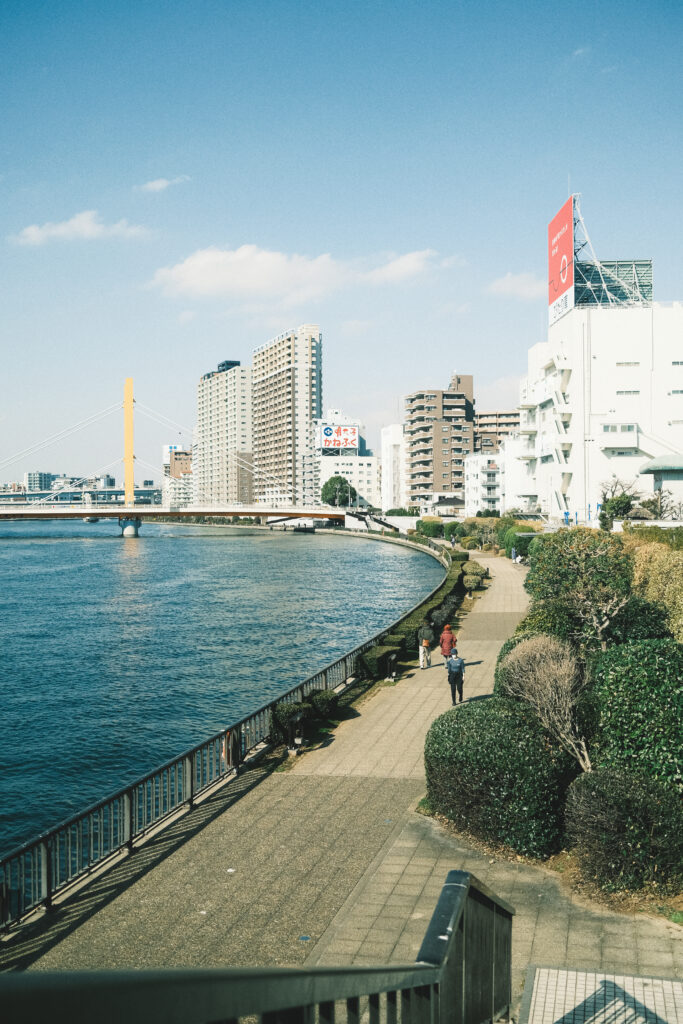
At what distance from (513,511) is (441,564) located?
47.8 feet

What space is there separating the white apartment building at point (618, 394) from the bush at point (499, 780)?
51.6m

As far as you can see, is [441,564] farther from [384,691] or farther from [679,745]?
[679,745]

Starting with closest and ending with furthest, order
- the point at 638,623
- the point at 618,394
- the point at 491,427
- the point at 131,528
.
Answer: the point at 638,623, the point at 618,394, the point at 131,528, the point at 491,427

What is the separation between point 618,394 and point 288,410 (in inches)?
4541

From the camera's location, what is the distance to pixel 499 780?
916 centimetres

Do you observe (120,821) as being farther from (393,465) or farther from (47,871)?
(393,465)

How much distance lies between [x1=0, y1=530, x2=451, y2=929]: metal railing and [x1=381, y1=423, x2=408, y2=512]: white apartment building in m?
122

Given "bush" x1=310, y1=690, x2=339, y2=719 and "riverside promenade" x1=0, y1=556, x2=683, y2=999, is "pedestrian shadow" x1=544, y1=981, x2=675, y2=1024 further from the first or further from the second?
"bush" x1=310, y1=690, x2=339, y2=719

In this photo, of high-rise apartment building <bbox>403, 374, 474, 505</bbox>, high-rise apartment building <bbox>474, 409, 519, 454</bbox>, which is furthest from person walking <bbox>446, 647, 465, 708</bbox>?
high-rise apartment building <bbox>474, 409, 519, 454</bbox>

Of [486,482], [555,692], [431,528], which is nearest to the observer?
[555,692]

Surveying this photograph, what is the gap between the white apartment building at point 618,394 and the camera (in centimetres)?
6022

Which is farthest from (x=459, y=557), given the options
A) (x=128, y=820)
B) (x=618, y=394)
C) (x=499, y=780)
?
(x=128, y=820)

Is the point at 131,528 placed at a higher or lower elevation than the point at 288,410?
lower

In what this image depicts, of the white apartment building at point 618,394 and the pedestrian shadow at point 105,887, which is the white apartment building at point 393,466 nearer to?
the white apartment building at point 618,394
